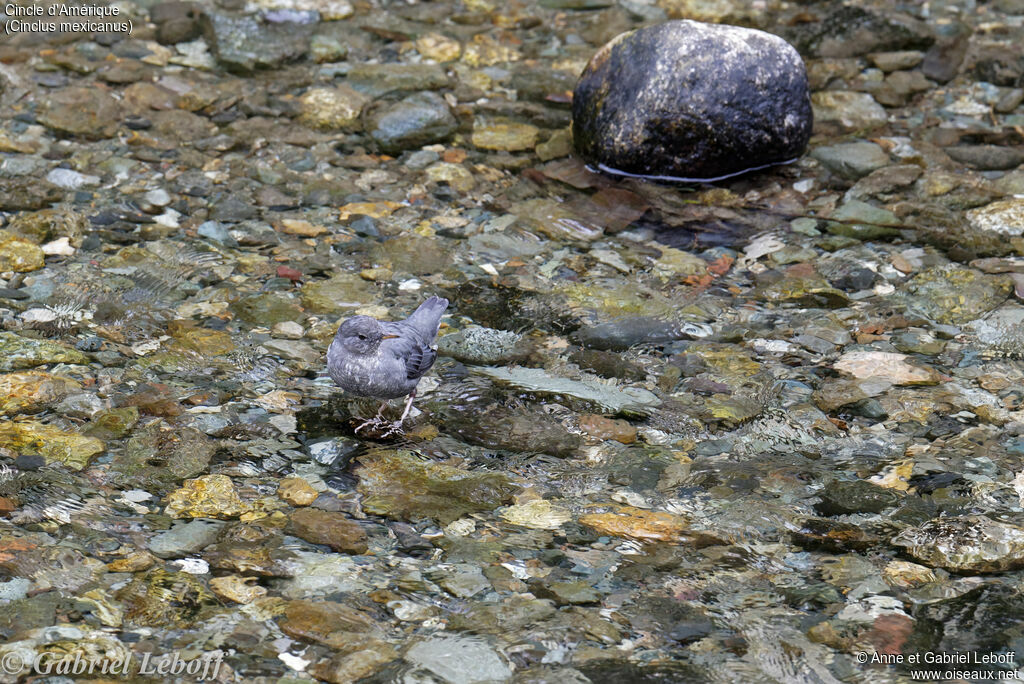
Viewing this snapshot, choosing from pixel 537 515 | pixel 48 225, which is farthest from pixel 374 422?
pixel 48 225

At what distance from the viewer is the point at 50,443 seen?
16.0ft

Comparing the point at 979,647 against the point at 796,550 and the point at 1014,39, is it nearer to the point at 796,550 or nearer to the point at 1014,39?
the point at 796,550

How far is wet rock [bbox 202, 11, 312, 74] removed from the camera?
8906 mm

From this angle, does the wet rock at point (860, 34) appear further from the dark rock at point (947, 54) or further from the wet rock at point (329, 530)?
the wet rock at point (329, 530)

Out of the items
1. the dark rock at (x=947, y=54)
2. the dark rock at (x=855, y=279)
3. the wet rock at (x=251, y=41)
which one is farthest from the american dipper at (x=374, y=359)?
the dark rock at (x=947, y=54)

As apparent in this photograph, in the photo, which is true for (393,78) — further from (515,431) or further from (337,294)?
(515,431)

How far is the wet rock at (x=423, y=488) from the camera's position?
15.3ft

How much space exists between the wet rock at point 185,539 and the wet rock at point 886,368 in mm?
3553

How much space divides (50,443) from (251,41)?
537 centimetres

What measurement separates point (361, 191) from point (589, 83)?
6.57 ft

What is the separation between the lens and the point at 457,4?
1003 centimetres

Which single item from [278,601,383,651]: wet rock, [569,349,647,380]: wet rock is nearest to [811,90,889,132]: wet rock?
[569,349,647,380]: wet rock

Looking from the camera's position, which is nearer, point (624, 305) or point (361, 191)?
point (624, 305)

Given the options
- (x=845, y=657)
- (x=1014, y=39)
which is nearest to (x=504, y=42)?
(x=1014, y=39)
